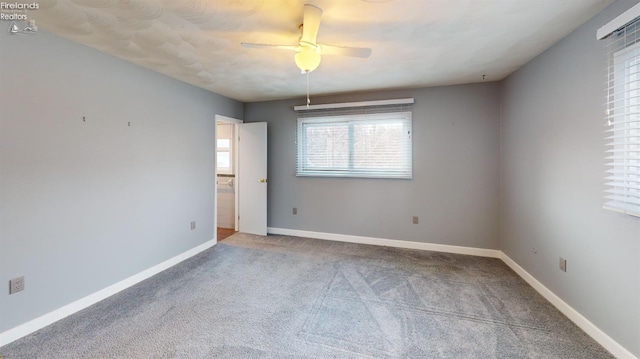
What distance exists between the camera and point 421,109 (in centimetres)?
375

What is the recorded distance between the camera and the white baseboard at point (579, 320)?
67.1 inches

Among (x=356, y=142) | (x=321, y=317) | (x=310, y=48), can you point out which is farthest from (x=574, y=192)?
(x=356, y=142)

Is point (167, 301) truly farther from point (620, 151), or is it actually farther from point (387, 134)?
point (620, 151)

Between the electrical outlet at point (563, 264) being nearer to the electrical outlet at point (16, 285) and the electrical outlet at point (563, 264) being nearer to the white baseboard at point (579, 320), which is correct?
the white baseboard at point (579, 320)

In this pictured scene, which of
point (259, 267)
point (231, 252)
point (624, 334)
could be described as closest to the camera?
point (624, 334)

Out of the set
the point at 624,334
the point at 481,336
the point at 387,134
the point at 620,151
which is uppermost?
the point at 387,134

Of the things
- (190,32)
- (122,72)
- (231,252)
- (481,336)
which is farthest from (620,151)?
(122,72)

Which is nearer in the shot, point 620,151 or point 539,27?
point 620,151

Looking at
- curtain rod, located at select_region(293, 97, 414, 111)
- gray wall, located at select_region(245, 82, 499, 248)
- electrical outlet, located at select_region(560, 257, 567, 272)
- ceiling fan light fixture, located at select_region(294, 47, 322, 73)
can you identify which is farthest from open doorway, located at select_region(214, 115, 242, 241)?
electrical outlet, located at select_region(560, 257, 567, 272)

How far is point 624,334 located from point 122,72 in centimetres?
472

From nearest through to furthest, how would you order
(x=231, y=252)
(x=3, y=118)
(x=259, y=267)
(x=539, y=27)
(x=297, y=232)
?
(x=3, y=118) → (x=539, y=27) → (x=259, y=267) → (x=231, y=252) → (x=297, y=232)

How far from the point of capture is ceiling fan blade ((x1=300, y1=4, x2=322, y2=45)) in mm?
1728

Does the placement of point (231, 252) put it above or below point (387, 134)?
below

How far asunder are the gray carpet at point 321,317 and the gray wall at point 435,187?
666 mm
